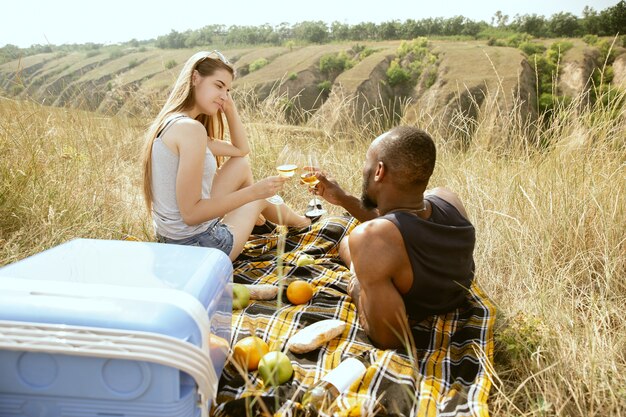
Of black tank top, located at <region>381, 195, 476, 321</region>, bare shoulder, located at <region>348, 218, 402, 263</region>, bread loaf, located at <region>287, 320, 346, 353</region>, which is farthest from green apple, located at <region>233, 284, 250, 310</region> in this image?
black tank top, located at <region>381, 195, 476, 321</region>

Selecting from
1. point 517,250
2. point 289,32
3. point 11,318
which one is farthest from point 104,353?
point 289,32

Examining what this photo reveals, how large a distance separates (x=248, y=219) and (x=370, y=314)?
1343 mm

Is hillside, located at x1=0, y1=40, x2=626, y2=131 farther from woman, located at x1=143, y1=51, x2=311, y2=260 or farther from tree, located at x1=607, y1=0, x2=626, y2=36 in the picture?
woman, located at x1=143, y1=51, x2=311, y2=260

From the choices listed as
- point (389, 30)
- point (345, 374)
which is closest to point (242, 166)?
point (345, 374)

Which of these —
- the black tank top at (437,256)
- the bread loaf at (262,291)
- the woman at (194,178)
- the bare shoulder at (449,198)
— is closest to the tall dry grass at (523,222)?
the black tank top at (437,256)

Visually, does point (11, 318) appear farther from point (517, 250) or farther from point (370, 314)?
point (517, 250)

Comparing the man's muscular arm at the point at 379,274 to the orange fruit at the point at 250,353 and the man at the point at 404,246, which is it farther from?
the orange fruit at the point at 250,353

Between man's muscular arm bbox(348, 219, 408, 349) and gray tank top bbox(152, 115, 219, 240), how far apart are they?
1.27m

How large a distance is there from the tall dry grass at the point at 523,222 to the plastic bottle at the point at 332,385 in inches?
20.9

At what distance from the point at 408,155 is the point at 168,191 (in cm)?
150

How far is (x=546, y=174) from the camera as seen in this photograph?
364 cm

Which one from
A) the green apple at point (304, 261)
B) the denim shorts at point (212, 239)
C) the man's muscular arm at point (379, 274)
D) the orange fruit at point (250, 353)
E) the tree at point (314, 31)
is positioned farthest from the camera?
the tree at point (314, 31)

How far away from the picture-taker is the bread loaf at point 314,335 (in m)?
2.24

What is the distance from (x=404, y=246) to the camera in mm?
2221
